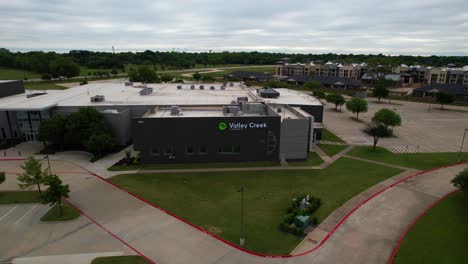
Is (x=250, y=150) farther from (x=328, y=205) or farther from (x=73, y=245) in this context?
(x=73, y=245)

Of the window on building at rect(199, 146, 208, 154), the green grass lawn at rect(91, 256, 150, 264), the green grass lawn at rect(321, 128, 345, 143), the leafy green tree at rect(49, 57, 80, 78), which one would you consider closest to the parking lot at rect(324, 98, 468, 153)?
the green grass lawn at rect(321, 128, 345, 143)

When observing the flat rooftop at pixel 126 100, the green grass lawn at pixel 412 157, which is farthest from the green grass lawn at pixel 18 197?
the green grass lawn at pixel 412 157

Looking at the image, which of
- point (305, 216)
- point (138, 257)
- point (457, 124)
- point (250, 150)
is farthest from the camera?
point (457, 124)

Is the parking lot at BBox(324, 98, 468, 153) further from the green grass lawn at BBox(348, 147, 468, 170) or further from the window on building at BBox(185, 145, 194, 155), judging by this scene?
the window on building at BBox(185, 145, 194, 155)

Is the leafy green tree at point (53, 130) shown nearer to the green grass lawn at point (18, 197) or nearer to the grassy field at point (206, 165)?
the grassy field at point (206, 165)

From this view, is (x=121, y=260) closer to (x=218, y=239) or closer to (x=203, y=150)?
(x=218, y=239)

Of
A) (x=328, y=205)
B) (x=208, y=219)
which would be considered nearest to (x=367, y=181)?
(x=328, y=205)
